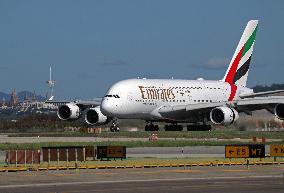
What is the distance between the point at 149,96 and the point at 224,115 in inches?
336

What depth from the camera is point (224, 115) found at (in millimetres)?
90438

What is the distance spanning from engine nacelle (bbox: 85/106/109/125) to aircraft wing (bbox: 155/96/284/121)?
7.30 meters

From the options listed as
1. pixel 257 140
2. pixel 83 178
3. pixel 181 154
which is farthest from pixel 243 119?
pixel 83 178

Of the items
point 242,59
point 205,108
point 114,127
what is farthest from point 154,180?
point 242,59

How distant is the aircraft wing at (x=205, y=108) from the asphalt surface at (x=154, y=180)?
46860 mm

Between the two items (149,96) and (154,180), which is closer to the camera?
(154,180)

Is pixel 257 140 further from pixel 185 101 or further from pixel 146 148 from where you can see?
pixel 185 101

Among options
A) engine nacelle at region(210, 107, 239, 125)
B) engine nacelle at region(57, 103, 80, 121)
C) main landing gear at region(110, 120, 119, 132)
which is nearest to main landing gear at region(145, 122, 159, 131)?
main landing gear at region(110, 120, 119, 132)

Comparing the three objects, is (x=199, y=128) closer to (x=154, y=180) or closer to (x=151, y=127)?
(x=151, y=127)

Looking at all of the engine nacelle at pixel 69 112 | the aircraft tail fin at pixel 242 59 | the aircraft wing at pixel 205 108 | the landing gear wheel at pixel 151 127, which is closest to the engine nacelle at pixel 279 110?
the aircraft wing at pixel 205 108

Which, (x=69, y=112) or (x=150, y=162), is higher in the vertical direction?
(x=69, y=112)

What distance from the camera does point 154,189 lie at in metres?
33.6

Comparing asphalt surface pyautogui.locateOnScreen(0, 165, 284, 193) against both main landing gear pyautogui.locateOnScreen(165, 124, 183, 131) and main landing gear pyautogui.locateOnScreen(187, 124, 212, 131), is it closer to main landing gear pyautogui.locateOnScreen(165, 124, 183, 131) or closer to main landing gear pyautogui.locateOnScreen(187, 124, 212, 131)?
main landing gear pyautogui.locateOnScreen(187, 124, 212, 131)

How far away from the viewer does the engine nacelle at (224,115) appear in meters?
90.4
